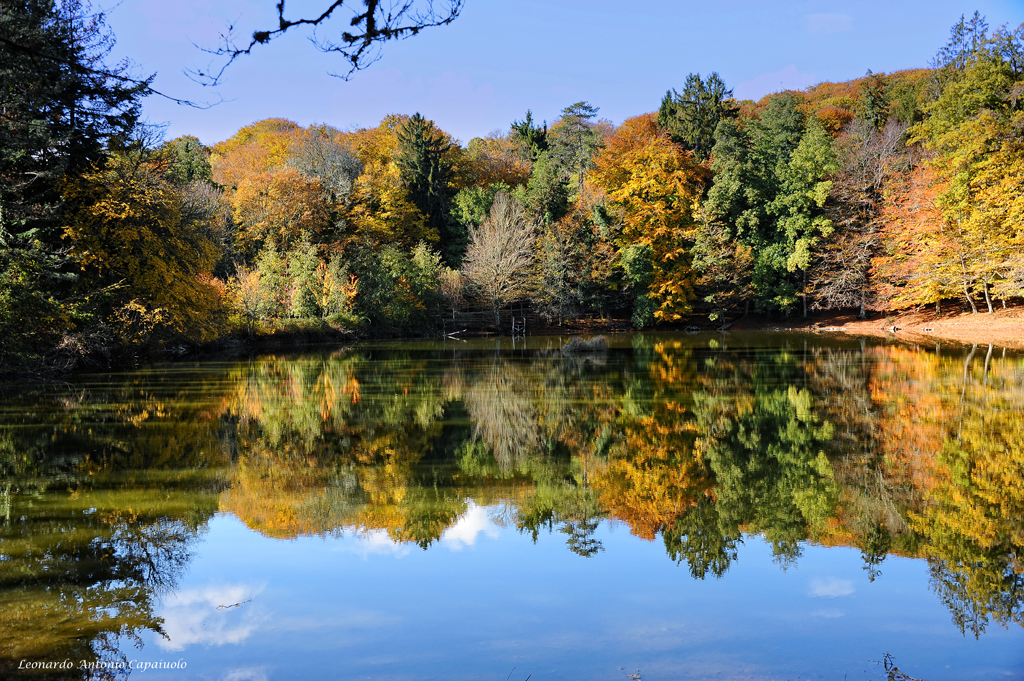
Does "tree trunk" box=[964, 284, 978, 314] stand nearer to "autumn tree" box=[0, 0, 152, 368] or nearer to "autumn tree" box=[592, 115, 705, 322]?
"autumn tree" box=[592, 115, 705, 322]

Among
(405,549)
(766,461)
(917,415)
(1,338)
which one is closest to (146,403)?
A: (1,338)

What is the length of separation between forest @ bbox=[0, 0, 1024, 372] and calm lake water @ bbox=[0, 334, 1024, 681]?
30.1 ft

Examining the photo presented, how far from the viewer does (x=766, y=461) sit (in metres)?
→ 8.20

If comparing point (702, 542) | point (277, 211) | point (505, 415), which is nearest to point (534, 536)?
point (702, 542)

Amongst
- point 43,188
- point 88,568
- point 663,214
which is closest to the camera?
point 88,568

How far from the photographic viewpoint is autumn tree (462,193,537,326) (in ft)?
135

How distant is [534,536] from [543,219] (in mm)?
39113

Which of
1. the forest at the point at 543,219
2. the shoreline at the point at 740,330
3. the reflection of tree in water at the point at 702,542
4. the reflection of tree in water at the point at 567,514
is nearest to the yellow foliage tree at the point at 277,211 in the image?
the forest at the point at 543,219

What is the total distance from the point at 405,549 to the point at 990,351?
21.6 m

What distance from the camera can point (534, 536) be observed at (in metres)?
6.15

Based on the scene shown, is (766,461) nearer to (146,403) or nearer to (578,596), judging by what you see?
(578,596)

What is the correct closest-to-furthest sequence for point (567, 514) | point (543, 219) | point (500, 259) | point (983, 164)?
point (567, 514), point (983, 164), point (500, 259), point (543, 219)

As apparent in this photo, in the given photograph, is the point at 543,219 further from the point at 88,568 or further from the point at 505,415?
the point at 88,568

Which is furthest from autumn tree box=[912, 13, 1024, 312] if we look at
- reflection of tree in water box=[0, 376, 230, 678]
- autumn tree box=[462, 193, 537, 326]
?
reflection of tree in water box=[0, 376, 230, 678]
